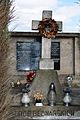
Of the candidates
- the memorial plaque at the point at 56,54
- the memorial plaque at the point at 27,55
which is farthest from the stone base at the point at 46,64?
the memorial plaque at the point at 56,54

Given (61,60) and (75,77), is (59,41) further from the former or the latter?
(75,77)

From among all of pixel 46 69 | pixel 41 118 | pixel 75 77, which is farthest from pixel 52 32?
pixel 75 77

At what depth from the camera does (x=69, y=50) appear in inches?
965

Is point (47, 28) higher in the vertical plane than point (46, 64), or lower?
higher

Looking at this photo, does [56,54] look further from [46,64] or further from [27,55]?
[46,64]

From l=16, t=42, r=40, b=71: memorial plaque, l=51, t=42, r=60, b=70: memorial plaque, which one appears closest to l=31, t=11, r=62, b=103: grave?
l=16, t=42, r=40, b=71: memorial plaque

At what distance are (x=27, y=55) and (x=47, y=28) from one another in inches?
475

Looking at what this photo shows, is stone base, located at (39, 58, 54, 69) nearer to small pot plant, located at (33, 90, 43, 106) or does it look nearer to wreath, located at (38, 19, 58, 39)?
wreath, located at (38, 19, 58, 39)

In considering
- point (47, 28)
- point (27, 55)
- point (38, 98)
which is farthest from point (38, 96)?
point (27, 55)

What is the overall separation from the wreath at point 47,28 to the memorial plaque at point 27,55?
11.6 meters

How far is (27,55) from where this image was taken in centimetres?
2386

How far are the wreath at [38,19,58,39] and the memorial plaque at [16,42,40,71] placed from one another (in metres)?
11.6

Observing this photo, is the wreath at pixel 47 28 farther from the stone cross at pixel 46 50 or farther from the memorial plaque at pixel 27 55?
the memorial plaque at pixel 27 55

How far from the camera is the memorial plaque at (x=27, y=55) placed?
23.6 m
